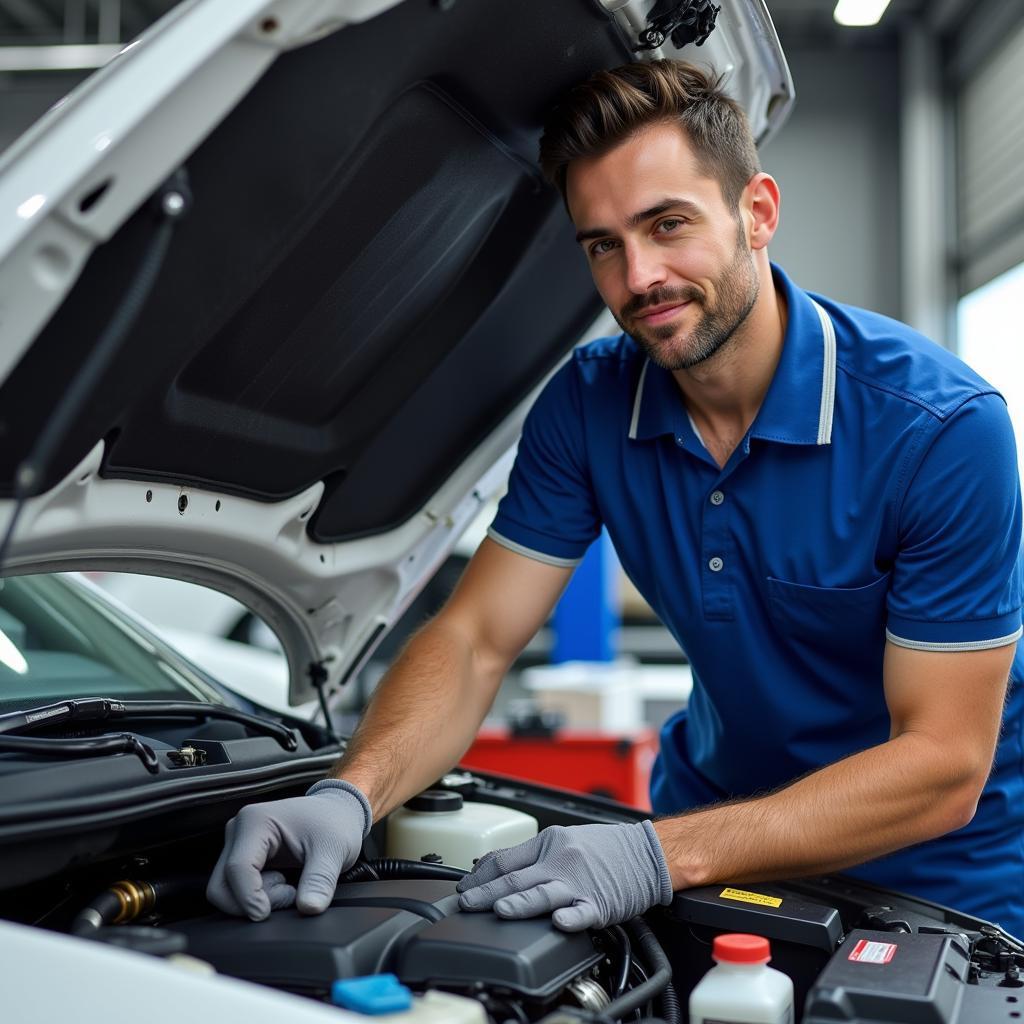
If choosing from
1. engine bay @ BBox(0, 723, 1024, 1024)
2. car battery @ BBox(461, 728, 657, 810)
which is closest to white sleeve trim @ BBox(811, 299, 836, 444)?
engine bay @ BBox(0, 723, 1024, 1024)

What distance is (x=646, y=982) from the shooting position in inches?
40.6

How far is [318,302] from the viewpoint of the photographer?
1324mm

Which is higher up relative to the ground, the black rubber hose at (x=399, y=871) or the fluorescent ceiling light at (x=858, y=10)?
the fluorescent ceiling light at (x=858, y=10)

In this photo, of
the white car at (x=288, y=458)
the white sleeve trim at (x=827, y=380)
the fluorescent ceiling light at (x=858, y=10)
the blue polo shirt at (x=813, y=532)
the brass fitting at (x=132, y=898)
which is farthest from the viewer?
the fluorescent ceiling light at (x=858, y=10)

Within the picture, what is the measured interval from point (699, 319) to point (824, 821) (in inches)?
23.6

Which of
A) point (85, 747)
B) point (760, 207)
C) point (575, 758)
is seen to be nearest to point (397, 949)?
point (85, 747)

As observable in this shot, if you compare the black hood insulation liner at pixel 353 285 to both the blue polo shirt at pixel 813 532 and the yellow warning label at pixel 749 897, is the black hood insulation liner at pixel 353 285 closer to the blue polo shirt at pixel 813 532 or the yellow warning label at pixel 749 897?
the blue polo shirt at pixel 813 532

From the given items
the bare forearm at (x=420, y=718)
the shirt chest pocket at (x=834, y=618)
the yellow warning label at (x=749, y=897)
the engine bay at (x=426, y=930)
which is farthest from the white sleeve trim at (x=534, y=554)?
the yellow warning label at (x=749, y=897)

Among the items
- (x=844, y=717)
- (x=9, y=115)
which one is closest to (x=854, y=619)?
(x=844, y=717)

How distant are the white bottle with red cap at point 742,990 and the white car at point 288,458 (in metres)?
0.05

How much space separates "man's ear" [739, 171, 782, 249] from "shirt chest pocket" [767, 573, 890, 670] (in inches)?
18.0

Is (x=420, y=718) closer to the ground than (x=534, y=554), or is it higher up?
closer to the ground

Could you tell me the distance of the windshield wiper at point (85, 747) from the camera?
1059mm

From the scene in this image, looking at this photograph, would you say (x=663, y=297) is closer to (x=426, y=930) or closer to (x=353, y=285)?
(x=353, y=285)
